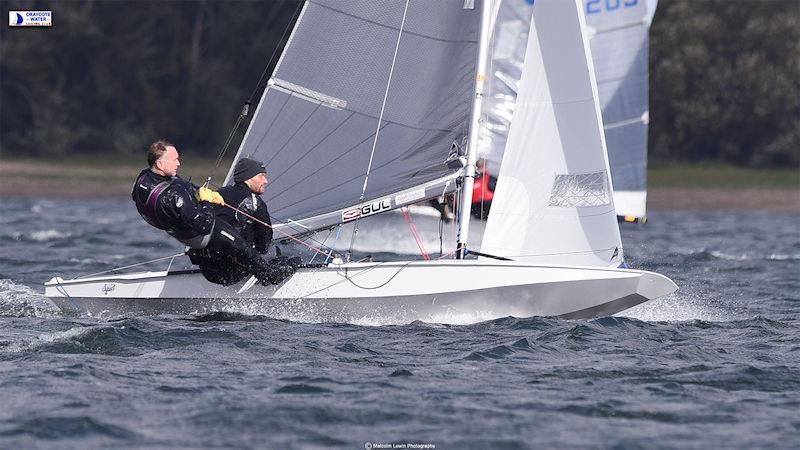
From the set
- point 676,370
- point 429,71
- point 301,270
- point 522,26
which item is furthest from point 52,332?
point 522,26

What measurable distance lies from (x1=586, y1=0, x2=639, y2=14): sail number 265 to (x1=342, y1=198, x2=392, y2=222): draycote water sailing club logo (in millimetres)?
8003

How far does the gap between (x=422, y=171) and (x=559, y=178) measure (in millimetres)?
1301

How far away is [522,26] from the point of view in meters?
21.2

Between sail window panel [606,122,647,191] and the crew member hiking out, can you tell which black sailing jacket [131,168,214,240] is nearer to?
the crew member hiking out

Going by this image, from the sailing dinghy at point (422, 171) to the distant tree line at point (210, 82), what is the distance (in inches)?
1338

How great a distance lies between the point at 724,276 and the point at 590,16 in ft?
14.4

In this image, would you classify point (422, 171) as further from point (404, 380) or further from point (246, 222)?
point (404, 380)

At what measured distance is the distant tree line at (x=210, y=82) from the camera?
156ft

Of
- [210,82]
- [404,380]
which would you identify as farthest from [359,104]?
[210,82]

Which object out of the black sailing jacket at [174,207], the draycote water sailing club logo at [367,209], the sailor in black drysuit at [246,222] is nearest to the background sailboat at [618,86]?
the draycote water sailing club logo at [367,209]

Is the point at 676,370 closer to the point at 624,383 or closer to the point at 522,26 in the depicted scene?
the point at 624,383

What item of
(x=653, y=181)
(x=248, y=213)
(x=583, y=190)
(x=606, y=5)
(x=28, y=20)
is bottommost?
(x=653, y=181)

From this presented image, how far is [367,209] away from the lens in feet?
43.7

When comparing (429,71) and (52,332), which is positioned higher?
(429,71)
